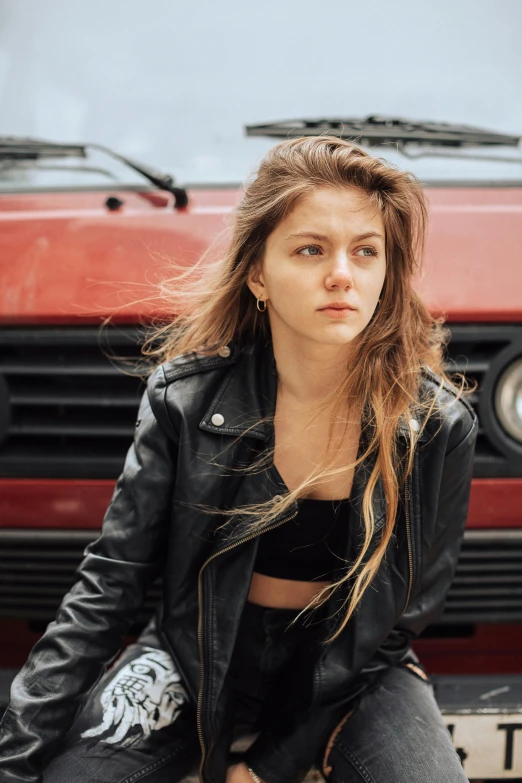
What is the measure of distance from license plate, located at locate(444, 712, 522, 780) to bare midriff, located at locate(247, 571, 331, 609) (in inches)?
17.2

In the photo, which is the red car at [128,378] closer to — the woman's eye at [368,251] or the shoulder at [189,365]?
the shoulder at [189,365]

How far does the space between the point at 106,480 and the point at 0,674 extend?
526mm

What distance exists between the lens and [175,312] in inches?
77.7

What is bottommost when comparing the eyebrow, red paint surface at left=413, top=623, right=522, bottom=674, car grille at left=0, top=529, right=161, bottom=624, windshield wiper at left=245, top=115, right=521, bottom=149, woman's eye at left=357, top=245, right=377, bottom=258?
red paint surface at left=413, top=623, right=522, bottom=674

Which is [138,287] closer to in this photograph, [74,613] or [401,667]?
[74,613]

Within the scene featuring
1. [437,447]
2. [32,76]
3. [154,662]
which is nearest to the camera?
[437,447]

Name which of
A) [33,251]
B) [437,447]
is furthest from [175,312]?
[437,447]

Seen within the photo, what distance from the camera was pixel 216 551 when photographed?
1.77 m

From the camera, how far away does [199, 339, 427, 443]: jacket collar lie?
180cm

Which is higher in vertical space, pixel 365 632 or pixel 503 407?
pixel 503 407

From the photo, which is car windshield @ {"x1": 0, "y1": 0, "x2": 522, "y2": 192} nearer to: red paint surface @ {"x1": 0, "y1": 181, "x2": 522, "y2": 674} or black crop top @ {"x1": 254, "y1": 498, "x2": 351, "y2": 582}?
red paint surface @ {"x1": 0, "y1": 181, "x2": 522, "y2": 674}

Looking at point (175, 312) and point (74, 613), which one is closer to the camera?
point (74, 613)

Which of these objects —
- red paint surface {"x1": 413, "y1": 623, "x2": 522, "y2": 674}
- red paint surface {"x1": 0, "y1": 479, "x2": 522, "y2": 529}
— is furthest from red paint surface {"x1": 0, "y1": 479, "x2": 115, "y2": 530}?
red paint surface {"x1": 413, "y1": 623, "x2": 522, "y2": 674}

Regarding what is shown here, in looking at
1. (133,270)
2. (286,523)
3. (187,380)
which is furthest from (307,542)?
(133,270)
